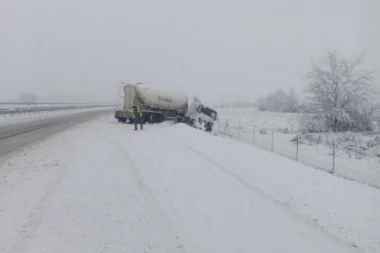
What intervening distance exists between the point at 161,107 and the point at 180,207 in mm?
26383

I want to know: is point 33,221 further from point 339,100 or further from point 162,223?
point 339,100

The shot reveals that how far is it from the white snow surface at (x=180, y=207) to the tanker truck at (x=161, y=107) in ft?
61.1

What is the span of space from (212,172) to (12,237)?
589 centimetres

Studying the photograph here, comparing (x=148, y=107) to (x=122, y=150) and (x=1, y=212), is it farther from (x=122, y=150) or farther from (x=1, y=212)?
(x=1, y=212)

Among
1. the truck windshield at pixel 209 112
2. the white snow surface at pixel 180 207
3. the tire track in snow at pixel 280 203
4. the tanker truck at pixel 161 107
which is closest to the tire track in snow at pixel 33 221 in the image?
the white snow surface at pixel 180 207

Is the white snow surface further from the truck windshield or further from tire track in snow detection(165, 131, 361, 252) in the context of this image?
the truck windshield

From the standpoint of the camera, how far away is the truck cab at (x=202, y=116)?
107 ft

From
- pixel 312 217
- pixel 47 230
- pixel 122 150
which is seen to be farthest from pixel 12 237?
pixel 122 150

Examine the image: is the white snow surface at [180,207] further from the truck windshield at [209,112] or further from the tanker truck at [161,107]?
the truck windshield at [209,112]

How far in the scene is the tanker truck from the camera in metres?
30.6

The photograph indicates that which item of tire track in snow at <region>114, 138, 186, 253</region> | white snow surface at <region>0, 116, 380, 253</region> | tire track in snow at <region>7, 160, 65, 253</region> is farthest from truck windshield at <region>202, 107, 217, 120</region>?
tire track in snow at <region>7, 160, 65, 253</region>

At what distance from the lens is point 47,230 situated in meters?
6.02

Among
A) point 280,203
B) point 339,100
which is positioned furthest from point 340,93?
point 280,203

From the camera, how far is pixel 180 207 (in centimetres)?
720
